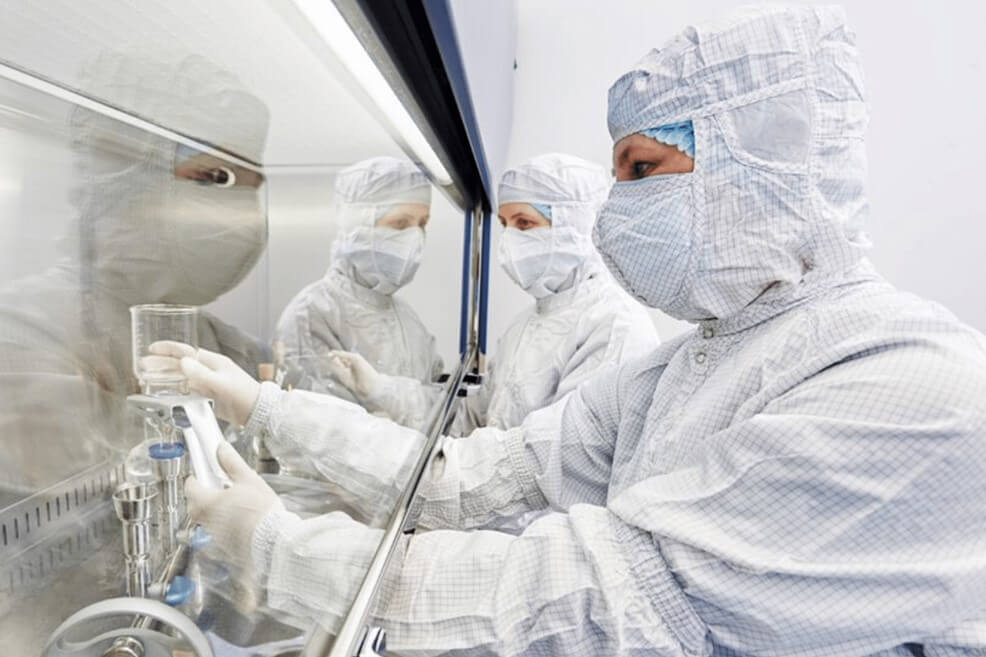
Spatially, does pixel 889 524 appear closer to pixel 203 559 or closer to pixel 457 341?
pixel 203 559

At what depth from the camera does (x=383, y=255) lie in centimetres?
105

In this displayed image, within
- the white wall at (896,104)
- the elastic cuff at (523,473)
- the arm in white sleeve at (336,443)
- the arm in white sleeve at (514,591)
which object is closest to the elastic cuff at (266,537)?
the arm in white sleeve at (514,591)

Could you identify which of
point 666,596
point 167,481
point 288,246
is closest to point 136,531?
point 167,481

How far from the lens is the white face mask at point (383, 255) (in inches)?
34.6

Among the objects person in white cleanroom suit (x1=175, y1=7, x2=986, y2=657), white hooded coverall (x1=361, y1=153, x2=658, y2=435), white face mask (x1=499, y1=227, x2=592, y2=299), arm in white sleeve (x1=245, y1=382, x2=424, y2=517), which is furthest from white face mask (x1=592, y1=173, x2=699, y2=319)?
→ white face mask (x1=499, y1=227, x2=592, y2=299)

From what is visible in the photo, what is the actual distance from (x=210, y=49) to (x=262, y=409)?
0.33 m

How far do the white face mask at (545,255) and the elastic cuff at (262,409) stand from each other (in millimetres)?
1150

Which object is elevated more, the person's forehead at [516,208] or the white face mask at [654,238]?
the person's forehead at [516,208]

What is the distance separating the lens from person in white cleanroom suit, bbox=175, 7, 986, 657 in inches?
19.4

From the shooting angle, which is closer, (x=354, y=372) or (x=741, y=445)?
(x=741, y=445)

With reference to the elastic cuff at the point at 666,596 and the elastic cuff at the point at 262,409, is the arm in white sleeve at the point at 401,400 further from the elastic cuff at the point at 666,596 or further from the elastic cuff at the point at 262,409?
the elastic cuff at the point at 666,596

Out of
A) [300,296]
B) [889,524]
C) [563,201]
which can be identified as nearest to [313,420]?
[300,296]

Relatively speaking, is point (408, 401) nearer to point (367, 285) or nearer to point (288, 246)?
point (367, 285)

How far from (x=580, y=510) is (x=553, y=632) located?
0.41 feet
